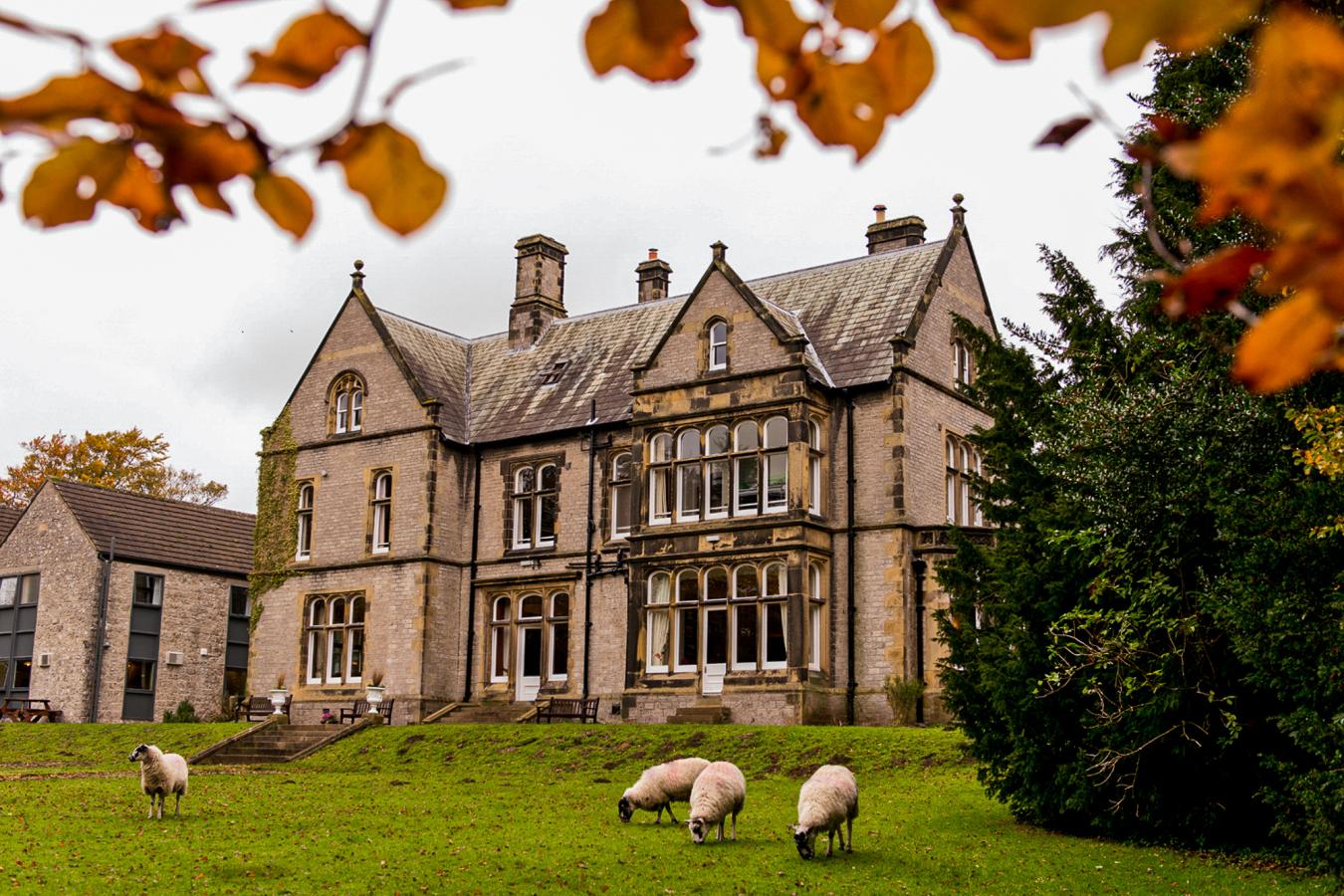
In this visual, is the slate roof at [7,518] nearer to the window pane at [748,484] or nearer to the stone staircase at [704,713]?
the stone staircase at [704,713]

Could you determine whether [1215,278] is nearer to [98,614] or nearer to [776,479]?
[776,479]

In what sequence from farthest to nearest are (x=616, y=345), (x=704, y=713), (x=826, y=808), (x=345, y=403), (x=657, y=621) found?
(x=345, y=403)
(x=616, y=345)
(x=657, y=621)
(x=704, y=713)
(x=826, y=808)

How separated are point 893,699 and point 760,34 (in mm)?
26701

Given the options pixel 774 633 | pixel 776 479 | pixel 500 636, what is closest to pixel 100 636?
pixel 500 636

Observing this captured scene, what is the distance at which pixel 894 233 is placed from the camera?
3466 centimetres

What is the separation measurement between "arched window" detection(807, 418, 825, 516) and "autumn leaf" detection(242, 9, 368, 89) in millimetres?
27211

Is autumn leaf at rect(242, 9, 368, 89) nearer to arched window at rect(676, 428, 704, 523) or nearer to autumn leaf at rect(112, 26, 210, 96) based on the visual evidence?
autumn leaf at rect(112, 26, 210, 96)

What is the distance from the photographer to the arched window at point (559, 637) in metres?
32.6

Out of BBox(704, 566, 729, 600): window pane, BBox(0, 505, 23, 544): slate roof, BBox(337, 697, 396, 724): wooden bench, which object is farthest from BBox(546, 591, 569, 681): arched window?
BBox(0, 505, 23, 544): slate roof

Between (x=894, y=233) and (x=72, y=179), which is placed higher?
(x=894, y=233)

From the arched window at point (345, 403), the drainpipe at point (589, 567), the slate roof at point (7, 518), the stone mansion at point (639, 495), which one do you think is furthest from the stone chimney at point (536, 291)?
the slate roof at point (7, 518)

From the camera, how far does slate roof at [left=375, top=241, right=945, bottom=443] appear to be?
100 ft

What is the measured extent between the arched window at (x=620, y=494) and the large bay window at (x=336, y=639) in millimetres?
7073

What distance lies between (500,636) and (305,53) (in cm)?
3295
